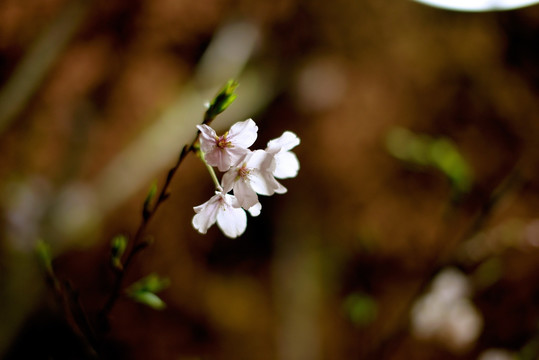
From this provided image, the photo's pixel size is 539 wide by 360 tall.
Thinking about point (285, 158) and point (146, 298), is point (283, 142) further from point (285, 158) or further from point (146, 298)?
point (146, 298)

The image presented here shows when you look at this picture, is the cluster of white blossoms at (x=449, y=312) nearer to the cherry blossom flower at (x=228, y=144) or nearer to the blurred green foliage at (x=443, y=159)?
the blurred green foliage at (x=443, y=159)

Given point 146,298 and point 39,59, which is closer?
point 146,298

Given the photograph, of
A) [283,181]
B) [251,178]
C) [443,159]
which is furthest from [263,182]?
[283,181]

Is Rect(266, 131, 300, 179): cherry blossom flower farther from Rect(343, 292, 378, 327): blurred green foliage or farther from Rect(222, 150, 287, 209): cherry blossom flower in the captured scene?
Rect(343, 292, 378, 327): blurred green foliage

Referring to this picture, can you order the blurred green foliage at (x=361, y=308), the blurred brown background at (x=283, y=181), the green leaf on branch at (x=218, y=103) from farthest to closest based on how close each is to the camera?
the blurred brown background at (x=283, y=181)
the blurred green foliage at (x=361, y=308)
the green leaf on branch at (x=218, y=103)

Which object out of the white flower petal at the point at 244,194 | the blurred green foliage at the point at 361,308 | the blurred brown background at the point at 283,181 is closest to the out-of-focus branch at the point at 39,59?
the blurred brown background at the point at 283,181

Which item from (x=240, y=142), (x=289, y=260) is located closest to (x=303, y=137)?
(x=289, y=260)

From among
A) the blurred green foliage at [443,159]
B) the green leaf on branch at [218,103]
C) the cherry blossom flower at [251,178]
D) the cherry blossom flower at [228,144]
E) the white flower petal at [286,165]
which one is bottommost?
the blurred green foliage at [443,159]

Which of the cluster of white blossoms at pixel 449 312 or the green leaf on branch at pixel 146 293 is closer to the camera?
the green leaf on branch at pixel 146 293

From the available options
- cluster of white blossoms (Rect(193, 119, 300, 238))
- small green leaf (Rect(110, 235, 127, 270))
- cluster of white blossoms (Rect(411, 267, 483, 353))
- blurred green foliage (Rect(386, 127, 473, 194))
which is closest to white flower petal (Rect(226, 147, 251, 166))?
cluster of white blossoms (Rect(193, 119, 300, 238))
